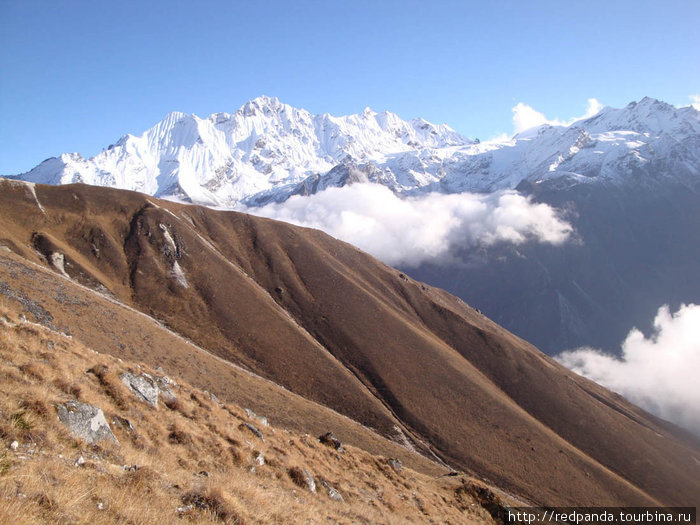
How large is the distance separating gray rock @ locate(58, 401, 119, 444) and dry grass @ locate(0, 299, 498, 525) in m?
0.40

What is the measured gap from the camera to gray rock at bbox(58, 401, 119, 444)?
44.6 ft

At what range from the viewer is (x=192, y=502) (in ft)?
37.0

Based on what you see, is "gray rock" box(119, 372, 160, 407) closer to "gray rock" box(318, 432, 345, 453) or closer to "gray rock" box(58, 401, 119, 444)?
"gray rock" box(58, 401, 119, 444)

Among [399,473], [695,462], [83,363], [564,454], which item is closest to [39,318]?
[83,363]

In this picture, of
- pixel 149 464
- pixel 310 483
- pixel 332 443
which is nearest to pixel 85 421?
pixel 149 464

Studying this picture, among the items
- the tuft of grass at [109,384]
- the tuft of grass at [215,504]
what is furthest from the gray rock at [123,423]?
the tuft of grass at [215,504]

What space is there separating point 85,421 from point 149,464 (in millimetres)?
2702

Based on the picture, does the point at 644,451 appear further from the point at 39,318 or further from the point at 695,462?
the point at 39,318

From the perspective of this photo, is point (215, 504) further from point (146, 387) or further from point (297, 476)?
point (146, 387)

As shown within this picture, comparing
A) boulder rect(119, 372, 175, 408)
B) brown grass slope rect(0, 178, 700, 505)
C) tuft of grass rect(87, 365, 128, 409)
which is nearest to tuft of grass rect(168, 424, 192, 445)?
boulder rect(119, 372, 175, 408)

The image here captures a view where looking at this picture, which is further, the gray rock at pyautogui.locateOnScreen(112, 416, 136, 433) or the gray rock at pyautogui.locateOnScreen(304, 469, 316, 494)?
the gray rock at pyautogui.locateOnScreen(304, 469, 316, 494)

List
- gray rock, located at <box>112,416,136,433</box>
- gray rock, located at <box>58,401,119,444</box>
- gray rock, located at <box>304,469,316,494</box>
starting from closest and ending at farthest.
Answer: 1. gray rock, located at <box>58,401,119,444</box>
2. gray rock, located at <box>112,416,136,433</box>
3. gray rock, located at <box>304,469,316,494</box>

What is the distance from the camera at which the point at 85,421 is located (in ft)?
46.3

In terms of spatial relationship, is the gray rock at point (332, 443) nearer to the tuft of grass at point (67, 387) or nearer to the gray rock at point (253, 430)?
the gray rock at point (253, 430)
